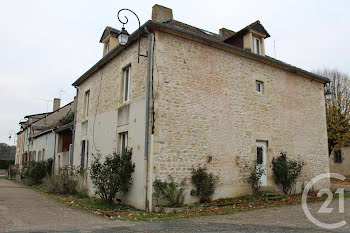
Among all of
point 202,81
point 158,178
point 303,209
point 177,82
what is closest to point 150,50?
point 177,82

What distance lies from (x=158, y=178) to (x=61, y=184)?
6.99 metres

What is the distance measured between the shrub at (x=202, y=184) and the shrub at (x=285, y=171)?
3504 millimetres

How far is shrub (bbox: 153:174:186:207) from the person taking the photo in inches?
328

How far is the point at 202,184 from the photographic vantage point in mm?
9078

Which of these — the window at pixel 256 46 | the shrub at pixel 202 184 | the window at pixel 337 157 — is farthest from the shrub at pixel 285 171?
the window at pixel 337 157

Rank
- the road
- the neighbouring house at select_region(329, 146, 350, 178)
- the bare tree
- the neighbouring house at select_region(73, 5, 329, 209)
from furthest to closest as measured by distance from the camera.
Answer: the neighbouring house at select_region(329, 146, 350, 178)
the bare tree
the neighbouring house at select_region(73, 5, 329, 209)
the road

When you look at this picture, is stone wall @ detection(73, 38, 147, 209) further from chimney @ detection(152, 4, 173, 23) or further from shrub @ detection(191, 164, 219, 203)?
chimney @ detection(152, 4, 173, 23)

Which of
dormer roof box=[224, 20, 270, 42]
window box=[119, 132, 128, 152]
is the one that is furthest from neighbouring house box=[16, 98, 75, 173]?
dormer roof box=[224, 20, 270, 42]

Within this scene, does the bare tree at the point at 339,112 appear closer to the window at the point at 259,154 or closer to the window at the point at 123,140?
the window at the point at 259,154

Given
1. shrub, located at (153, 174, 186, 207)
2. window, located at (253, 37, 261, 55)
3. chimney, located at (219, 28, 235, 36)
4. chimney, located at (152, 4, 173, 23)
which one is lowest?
shrub, located at (153, 174, 186, 207)

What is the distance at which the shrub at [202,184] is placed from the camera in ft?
29.8

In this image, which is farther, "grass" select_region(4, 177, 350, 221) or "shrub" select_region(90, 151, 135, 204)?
"shrub" select_region(90, 151, 135, 204)

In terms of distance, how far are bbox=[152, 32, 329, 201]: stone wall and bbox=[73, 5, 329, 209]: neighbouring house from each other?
34 mm

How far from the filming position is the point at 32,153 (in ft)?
82.0
